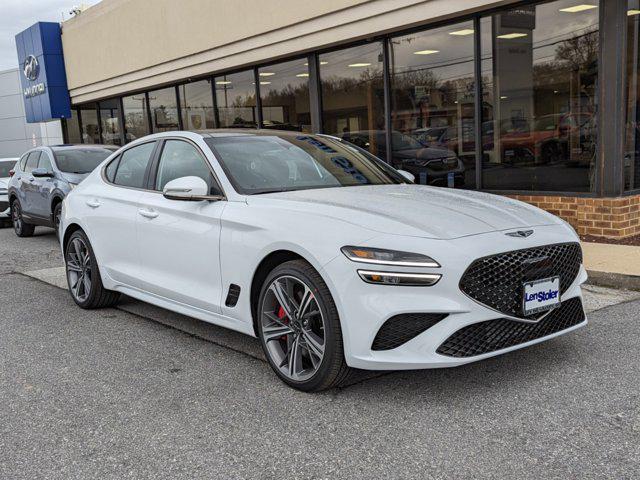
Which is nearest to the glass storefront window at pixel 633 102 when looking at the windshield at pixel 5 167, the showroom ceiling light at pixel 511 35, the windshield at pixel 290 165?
the showroom ceiling light at pixel 511 35

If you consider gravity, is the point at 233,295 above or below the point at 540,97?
below

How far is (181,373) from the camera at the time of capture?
4297mm

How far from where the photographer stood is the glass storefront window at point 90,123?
2170 centimetres

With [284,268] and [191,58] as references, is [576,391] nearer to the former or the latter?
[284,268]

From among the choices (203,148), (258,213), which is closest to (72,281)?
(203,148)

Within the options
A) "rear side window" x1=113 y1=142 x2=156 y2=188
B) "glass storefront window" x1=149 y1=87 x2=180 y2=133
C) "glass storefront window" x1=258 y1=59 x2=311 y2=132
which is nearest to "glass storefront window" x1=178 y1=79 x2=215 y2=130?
"glass storefront window" x1=149 y1=87 x2=180 y2=133

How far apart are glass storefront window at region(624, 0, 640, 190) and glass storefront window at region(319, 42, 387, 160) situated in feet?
13.5

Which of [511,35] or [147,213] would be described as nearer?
[147,213]

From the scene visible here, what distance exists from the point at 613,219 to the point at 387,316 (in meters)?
5.78

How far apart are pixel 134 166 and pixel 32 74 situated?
1984 cm

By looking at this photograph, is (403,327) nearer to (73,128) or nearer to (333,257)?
(333,257)

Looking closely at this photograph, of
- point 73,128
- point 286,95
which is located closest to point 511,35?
point 286,95

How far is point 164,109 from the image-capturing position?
17.8 meters

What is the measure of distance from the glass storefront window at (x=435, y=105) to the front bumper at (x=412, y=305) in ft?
21.9
